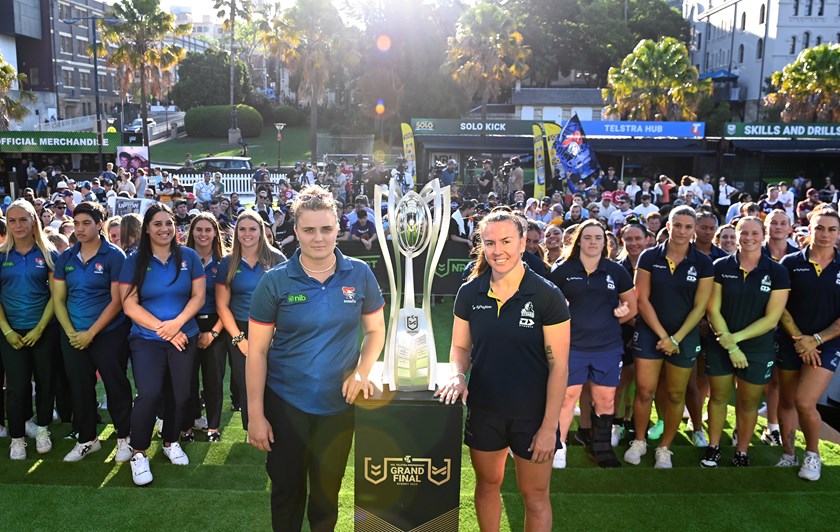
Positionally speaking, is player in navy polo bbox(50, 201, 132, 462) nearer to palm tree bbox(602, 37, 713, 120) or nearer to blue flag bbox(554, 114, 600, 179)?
blue flag bbox(554, 114, 600, 179)

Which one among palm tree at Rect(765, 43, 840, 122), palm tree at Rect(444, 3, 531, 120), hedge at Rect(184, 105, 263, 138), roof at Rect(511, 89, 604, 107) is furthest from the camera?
hedge at Rect(184, 105, 263, 138)

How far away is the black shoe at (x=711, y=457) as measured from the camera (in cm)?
474

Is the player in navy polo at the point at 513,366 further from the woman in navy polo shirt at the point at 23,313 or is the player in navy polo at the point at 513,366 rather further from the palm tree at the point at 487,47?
the palm tree at the point at 487,47

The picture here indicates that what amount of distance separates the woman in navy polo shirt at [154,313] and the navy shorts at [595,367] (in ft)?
8.27

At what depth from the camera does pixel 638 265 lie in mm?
4816

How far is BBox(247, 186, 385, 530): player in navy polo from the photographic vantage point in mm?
3068

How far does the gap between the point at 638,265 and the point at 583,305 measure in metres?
0.64

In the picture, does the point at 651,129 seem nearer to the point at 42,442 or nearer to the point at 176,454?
the point at 176,454

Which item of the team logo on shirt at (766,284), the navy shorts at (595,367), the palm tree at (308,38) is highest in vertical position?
the palm tree at (308,38)

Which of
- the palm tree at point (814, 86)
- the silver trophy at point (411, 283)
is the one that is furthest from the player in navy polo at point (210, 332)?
the palm tree at point (814, 86)

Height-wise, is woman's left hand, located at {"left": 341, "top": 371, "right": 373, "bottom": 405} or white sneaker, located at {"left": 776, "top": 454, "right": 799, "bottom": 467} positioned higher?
woman's left hand, located at {"left": 341, "top": 371, "right": 373, "bottom": 405}

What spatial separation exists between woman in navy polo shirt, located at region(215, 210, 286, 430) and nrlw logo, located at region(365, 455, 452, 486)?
1872 millimetres

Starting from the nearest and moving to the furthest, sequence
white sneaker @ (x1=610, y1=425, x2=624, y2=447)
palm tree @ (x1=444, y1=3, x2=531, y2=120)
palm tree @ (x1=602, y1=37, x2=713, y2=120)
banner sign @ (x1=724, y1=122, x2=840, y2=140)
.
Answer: white sneaker @ (x1=610, y1=425, x2=624, y2=447), banner sign @ (x1=724, y1=122, x2=840, y2=140), palm tree @ (x1=444, y1=3, x2=531, y2=120), palm tree @ (x1=602, y1=37, x2=713, y2=120)

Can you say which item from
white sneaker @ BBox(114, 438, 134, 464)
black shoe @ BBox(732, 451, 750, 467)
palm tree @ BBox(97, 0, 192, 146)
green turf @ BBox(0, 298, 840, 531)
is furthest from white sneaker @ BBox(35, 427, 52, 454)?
palm tree @ BBox(97, 0, 192, 146)
